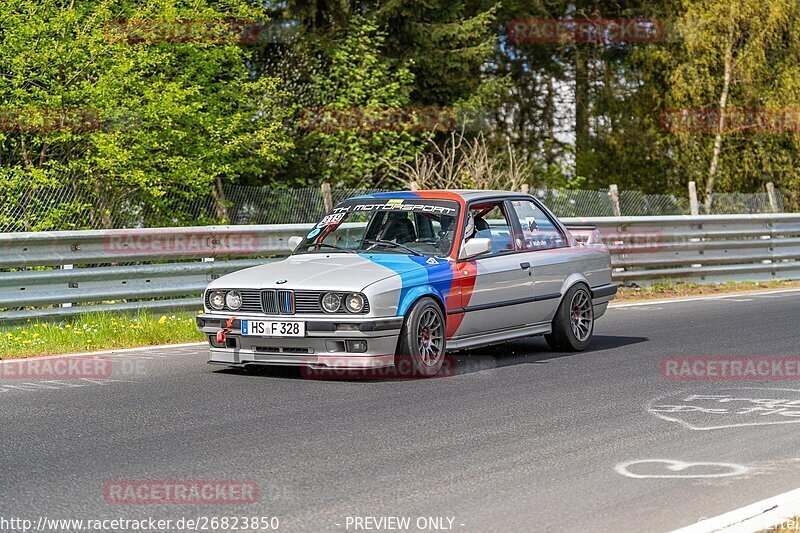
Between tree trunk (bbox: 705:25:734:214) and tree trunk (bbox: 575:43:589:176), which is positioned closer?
tree trunk (bbox: 705:25:734:214)

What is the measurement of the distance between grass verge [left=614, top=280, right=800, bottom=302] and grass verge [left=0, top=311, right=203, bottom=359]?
7513mm

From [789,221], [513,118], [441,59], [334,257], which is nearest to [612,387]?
[334,257]

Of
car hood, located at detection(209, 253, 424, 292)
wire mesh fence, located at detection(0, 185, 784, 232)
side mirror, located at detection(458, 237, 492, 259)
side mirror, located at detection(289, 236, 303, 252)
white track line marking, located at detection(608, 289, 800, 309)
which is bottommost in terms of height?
white track line marking, located at detection(608, 289, 800, 309)

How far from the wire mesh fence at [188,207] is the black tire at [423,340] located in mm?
7928

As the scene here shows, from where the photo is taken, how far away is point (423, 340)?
374 inches

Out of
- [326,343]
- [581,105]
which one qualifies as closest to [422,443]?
[326,343]

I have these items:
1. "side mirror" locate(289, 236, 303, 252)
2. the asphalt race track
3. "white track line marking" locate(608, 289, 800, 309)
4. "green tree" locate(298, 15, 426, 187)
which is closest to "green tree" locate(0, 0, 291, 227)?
"green tree" locate(298, 15, 426, 187)

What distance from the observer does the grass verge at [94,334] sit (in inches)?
442

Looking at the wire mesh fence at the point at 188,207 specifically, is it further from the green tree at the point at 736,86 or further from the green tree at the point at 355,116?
the green tree at the point at 736,86

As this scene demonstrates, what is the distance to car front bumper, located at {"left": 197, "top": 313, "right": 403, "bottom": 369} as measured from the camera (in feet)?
29.5

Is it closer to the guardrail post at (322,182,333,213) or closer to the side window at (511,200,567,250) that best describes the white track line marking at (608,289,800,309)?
the guardrail post at (322,182,333,213)

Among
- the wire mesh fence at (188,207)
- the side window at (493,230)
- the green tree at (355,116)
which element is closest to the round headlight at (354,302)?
the side window at (493,230)

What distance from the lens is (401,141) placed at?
90.9 feet

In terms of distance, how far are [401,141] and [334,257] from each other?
702 inches
